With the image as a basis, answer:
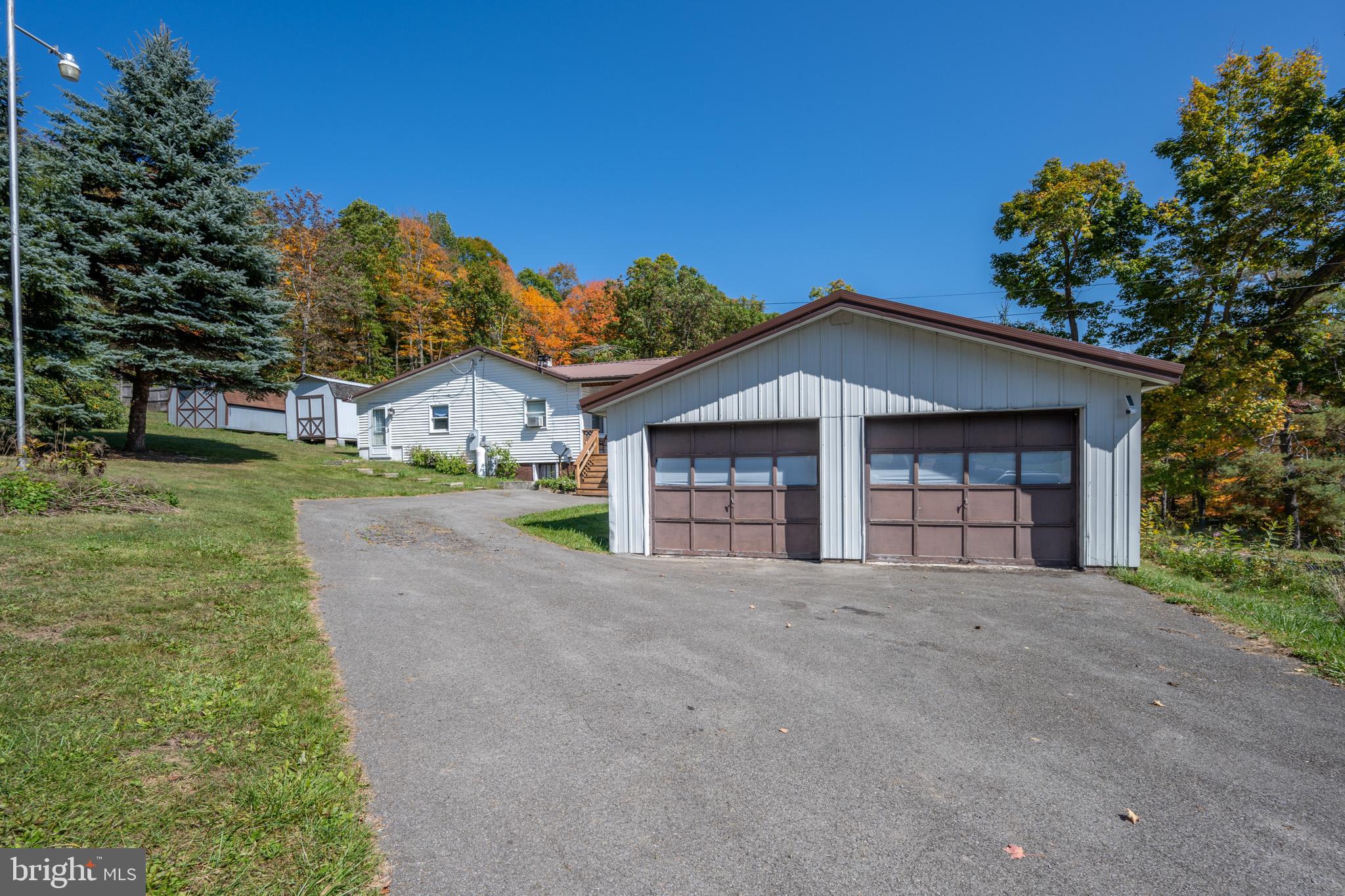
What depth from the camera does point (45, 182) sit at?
12594mm

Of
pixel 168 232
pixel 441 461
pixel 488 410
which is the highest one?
pixel 168 232

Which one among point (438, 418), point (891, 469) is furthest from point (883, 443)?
point (438, 418)

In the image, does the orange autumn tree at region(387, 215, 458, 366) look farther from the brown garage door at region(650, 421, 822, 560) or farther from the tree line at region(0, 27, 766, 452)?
the brown garage door at region(650, 421, 822, 560)

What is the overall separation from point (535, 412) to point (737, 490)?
1576cm

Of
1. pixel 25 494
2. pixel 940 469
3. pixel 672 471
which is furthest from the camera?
pixel 672 471

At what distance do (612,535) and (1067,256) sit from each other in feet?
62.1

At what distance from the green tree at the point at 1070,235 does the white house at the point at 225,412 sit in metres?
33.2

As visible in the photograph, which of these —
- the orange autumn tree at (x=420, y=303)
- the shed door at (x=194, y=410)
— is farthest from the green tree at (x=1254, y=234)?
the shed door at (x=194, y=410)

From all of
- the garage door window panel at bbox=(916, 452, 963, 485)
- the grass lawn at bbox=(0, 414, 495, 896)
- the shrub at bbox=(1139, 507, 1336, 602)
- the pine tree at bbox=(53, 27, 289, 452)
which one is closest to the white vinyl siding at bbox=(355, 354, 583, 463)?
the pine tree at bbox=(53, 27, 289, 452)

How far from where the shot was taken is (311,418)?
28.4 m

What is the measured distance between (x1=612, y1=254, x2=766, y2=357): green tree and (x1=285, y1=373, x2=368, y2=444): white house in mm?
16703

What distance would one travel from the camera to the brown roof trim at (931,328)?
25.2 ft

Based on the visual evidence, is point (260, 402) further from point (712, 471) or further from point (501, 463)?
point (712, 471)

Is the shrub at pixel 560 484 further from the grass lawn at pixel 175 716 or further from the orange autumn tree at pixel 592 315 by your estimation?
the orange autumn tree at pixel 592 315
